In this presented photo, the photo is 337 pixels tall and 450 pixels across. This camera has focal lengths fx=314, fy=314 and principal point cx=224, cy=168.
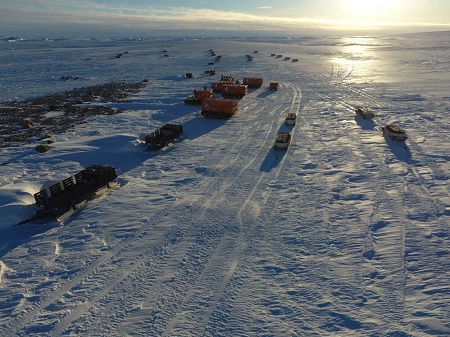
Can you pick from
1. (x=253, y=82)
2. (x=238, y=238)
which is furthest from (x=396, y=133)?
(x=253, y=82)

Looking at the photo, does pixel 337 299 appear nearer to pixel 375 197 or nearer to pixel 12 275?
pixel 375 197

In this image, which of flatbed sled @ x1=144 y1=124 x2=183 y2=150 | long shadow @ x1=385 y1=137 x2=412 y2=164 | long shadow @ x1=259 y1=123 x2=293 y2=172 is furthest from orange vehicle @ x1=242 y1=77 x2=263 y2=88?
long shadow @ x1=259 y1=123 x2=293 y2=172

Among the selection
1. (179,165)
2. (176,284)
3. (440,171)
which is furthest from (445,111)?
(176,284)

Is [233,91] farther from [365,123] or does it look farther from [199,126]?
Result: [365,123]

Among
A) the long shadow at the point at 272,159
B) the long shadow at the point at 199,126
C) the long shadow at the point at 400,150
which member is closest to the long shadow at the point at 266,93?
the long shadow at the point at 199,126

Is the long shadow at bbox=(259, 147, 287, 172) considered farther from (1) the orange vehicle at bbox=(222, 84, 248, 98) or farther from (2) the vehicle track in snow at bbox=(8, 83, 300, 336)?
(1) the orange vehicle at bbox=(222, 84, 248, 98)

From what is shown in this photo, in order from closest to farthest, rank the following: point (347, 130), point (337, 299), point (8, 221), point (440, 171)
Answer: point (337, 299) → point (8, 221) → point (440, 171) → point (347, 130)

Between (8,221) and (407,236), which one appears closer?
(407,236)
